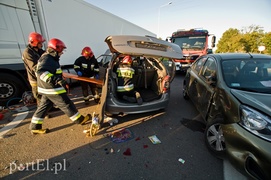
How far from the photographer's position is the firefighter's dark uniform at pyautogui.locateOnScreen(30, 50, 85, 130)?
8.03ft

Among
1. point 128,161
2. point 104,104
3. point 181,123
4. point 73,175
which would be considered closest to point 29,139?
point 73,175

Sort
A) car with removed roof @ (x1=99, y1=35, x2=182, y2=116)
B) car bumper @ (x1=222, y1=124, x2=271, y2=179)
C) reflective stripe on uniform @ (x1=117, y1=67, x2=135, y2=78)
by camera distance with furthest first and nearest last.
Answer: reflective stripe on uniform @ (x1=117, y1=67, x2=135, y2=78)
car with removed roof @ (x1=99, y1=35, x2=182, y2=116)
car bumper @ (x1=222, y1=124, x2=271, y2=179)

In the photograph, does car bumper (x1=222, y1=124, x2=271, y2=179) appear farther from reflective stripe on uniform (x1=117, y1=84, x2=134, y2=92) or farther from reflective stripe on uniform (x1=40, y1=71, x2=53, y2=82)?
reflective stripe on uniform (x1=40, y1=71, x2=53, y2=82)

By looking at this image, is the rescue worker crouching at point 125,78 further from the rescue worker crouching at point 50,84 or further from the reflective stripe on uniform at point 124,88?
the rescue worker crouching at point 50,84

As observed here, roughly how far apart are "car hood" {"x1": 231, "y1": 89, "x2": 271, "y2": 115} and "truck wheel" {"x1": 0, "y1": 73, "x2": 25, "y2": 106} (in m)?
5.49

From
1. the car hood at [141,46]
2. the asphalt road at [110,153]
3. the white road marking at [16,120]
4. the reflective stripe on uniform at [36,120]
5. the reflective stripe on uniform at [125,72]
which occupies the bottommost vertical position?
the asphalt road at [110,153]

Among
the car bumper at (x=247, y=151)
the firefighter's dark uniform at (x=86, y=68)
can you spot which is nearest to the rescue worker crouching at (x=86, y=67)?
the firefighter's dark uniform at (x=86, y=68)

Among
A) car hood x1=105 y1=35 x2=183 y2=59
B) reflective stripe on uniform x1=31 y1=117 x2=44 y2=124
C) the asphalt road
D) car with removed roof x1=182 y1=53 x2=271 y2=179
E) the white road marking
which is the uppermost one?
car hood x1=105 y1=35 x2=183 y2=59

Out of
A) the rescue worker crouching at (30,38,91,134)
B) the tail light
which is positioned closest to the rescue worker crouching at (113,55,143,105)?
A: the tail light

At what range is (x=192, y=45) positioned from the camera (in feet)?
27.6

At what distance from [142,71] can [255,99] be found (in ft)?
8.75

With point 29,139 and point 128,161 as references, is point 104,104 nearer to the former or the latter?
point 128,161

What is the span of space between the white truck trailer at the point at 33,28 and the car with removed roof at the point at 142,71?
118 inches

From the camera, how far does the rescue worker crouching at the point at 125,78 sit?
10.2ft
